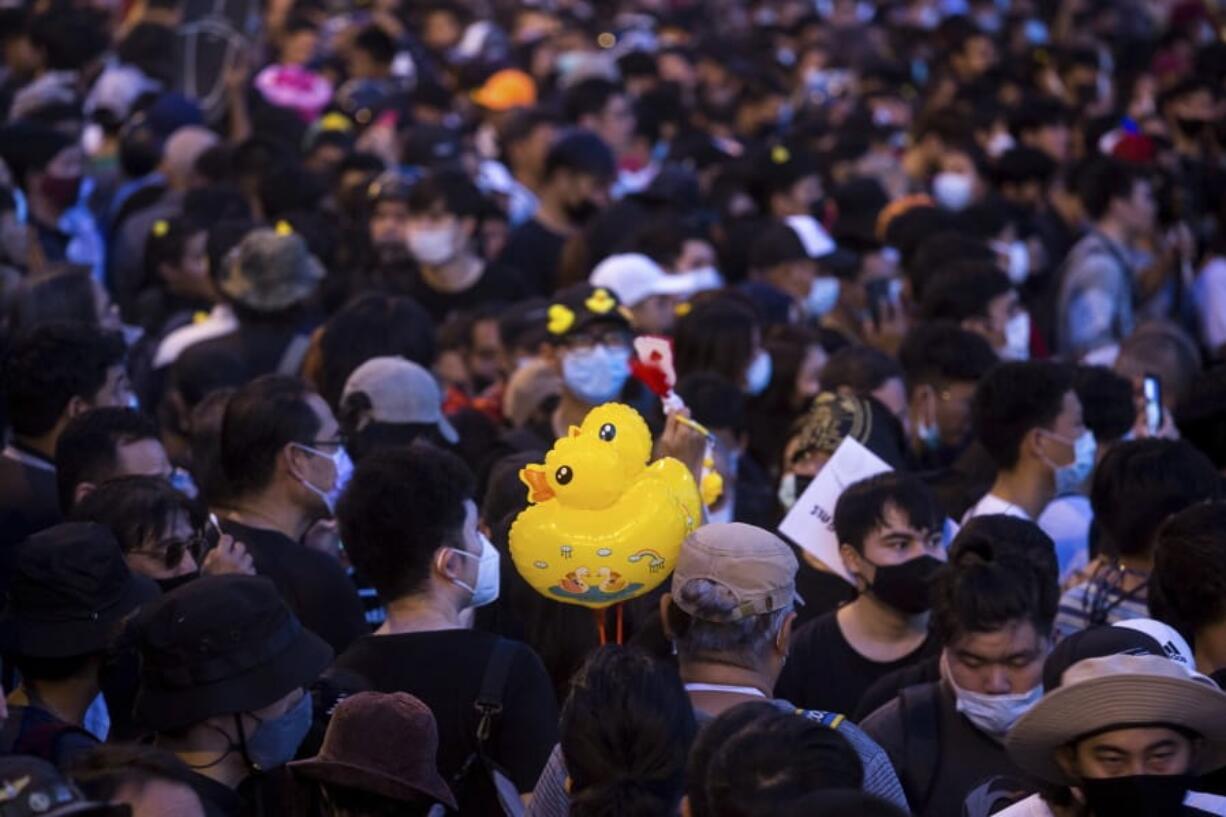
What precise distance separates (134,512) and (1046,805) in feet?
8.11

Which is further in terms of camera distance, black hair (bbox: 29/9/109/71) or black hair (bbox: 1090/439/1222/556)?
black hair (bbox: 29/9/109/71)

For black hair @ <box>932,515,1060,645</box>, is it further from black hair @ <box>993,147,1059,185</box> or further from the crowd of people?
black hair @ <box>993,147,1059,185</box>

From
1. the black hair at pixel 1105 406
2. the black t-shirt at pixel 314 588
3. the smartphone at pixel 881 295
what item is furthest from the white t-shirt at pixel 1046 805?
the smartphone at pixel 881 295

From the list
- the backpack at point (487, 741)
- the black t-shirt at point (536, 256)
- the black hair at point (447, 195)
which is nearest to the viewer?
the backpack at point (487, 741)

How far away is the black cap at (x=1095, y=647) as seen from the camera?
4.31 m

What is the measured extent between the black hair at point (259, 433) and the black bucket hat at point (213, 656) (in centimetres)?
142

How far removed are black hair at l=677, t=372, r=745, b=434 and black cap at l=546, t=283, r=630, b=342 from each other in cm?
33

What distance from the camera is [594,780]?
3.74 meters

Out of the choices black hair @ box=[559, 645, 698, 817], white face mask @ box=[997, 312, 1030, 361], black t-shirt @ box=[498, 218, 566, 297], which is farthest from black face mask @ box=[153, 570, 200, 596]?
black t-shirt @ box=[498, 218, 566, 297]

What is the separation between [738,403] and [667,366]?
1261 mm

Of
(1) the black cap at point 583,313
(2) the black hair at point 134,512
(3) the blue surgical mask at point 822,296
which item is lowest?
(3) the blue surgical mask at point 822,296

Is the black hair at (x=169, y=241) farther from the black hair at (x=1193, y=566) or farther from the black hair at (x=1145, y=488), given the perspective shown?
the black hair at (x=1193, y=566)

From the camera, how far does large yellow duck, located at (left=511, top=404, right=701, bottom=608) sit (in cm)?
471

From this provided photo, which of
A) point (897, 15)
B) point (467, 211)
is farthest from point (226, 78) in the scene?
point (897, 15)
